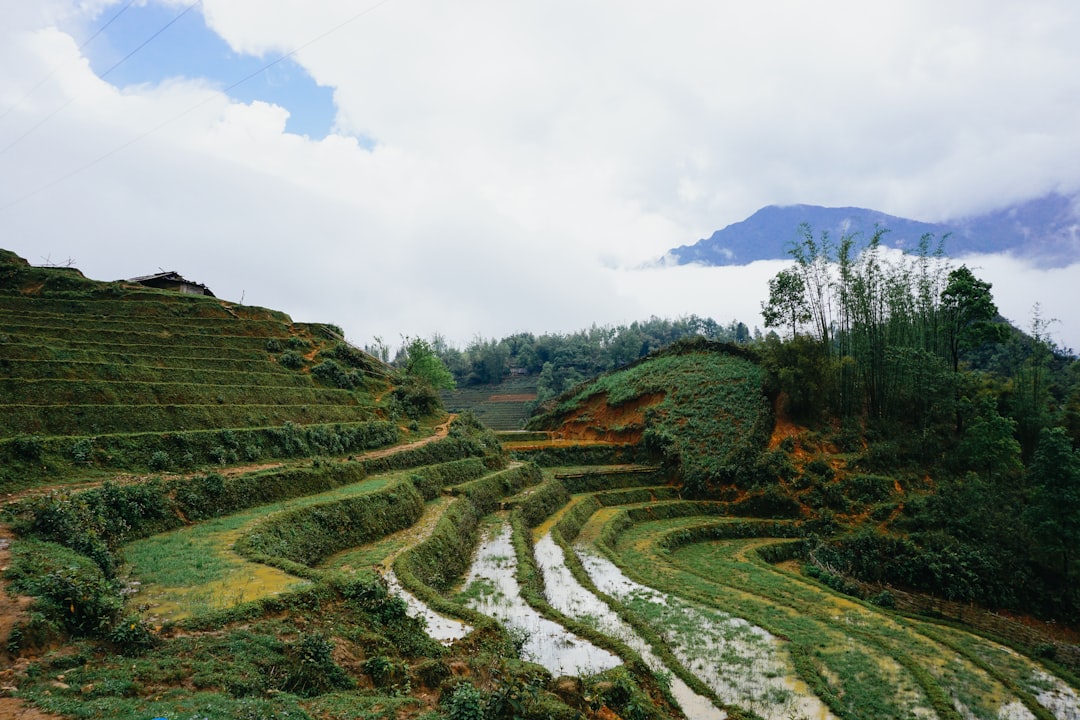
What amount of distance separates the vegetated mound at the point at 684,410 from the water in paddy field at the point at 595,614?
1489 cm

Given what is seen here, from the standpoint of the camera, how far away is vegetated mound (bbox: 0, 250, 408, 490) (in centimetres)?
1666

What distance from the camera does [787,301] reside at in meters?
34.8

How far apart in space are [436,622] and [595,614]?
4.71m

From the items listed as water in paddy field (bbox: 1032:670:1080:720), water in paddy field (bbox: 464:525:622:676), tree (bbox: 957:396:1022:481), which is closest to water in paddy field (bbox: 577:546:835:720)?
water in paddy field (bbox: 464:525:622:676)

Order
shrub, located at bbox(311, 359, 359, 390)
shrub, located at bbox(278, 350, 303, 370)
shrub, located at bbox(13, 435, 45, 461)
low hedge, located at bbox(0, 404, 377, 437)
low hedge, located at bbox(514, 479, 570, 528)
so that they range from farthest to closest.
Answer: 1. shrub, located at bbox(311, 359, 359, 390)
2. shrub, located at bbox(278, 350, 303, 370)
3. low hedge, located at bbox(514, 479, 570, 528)
4. low hedge, located at bbox(0, 404, 377, 437)
5. shrub, located at bbox(13, 435, 45, 461)

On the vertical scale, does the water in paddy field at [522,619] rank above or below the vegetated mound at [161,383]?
below

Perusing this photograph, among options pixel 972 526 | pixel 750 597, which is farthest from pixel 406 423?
pixel 972 526

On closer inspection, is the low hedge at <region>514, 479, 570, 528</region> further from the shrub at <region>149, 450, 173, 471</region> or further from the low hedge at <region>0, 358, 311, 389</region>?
the low hedge at <region>0, 358, 311, 389</region>

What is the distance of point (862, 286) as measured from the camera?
102 ft

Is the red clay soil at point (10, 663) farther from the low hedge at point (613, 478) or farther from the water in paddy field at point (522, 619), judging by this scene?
the low hedge at point (613, 478)

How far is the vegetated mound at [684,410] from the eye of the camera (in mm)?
31594

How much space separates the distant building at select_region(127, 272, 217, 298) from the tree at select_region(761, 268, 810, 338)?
39345 millimetres

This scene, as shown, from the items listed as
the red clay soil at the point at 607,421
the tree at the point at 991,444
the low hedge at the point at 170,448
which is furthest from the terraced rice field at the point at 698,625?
the red clay soil at the point at 607,421

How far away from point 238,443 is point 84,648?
44.0 ft
